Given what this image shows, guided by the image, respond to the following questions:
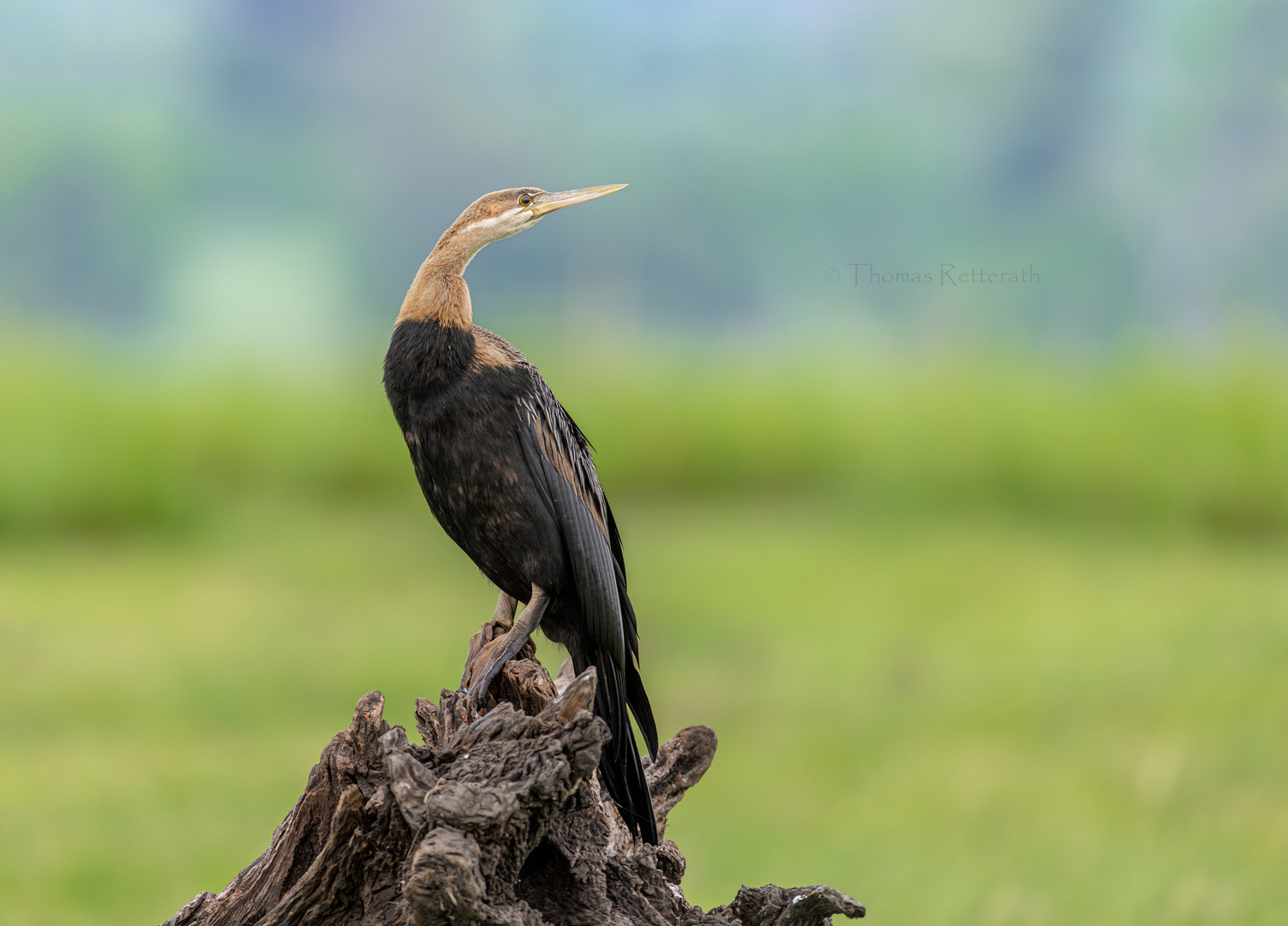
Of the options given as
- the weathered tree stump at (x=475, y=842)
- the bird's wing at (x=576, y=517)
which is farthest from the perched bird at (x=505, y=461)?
the weathered tree stump at (x=475, y=842)

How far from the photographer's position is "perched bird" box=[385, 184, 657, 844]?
10.1 ft

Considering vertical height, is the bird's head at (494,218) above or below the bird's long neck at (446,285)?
above

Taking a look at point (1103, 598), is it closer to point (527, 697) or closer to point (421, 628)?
point (421, 628)

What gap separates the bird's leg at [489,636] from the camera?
3238 millimetres

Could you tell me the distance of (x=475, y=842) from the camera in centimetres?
243

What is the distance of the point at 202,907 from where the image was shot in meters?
3.05

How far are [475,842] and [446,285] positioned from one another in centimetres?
140

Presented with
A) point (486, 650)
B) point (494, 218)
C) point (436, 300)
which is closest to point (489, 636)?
Result: point (486, 650)

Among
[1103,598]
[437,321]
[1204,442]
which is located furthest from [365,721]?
[1204,442]

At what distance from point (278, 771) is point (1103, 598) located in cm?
585

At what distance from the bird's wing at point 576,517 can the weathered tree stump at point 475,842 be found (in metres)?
0.23

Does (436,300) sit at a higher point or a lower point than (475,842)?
higher

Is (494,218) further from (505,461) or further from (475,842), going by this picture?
(475,842)

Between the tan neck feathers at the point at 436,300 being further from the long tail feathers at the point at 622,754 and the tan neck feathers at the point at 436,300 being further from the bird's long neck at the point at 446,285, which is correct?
the long tail feathers at the point at 622,754
